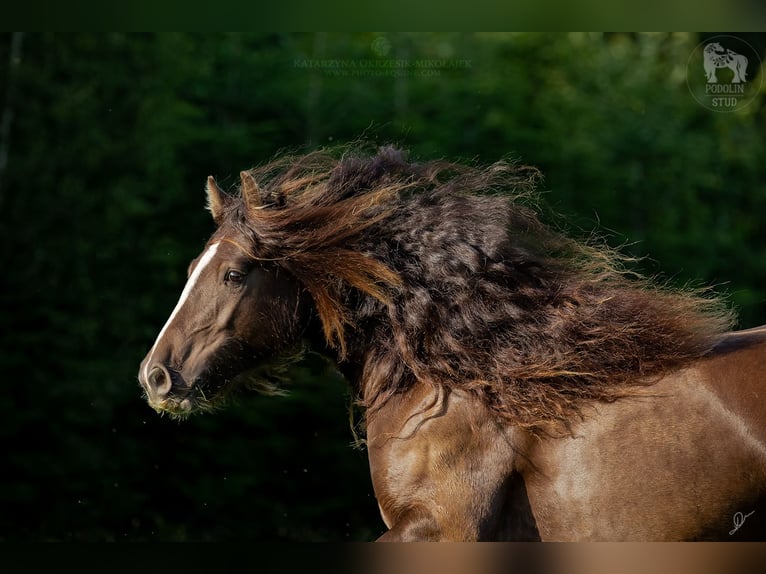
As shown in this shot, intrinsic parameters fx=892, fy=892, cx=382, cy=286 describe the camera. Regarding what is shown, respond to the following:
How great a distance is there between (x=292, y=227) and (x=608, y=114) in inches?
347

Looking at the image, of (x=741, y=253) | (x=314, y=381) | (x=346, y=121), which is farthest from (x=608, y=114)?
(x=314, y=381)

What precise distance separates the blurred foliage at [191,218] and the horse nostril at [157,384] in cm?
503

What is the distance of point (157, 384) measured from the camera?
12.7 ft

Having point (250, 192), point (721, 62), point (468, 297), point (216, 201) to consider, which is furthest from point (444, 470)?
point (721, 62)

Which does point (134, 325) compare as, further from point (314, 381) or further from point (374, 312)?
point (374, 312)

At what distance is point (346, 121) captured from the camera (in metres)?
10.8

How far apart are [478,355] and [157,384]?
54.9 inches

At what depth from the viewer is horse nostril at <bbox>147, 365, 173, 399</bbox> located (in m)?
3.86

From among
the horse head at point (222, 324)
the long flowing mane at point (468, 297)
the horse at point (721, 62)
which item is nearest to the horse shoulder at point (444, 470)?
the long flowing mane at point (468, 297)

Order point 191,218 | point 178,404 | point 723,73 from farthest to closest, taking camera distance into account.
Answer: point 191,218, point 723,73, point 178,404

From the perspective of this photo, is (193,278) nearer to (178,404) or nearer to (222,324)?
(222,324)

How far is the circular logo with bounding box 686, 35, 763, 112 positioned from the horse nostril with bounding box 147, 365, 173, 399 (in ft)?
22.3

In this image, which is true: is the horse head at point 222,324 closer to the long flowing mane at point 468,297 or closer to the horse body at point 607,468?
the long flowing mane at point 468,297
